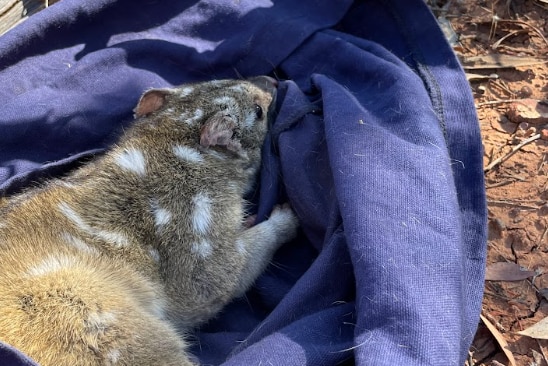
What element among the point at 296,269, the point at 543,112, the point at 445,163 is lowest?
the point at 296,269

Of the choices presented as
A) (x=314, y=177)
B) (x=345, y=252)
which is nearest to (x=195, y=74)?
(x=314, y=177)

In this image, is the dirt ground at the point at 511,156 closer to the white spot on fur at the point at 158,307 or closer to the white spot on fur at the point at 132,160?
the white spot on fur at the point at 158,307

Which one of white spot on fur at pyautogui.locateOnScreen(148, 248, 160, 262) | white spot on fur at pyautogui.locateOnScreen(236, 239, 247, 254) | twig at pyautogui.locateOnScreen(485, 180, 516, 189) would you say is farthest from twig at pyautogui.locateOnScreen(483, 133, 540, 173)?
white spot on fur at pyautogui.locateOnScreen(148, 248, 160, 262)

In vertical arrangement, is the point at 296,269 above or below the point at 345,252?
below

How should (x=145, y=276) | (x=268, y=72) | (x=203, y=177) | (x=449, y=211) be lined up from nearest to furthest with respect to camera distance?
1. (x=449, y=211)
2. (x=145, y=276)
3. (x=203, y=177)
4. (x=268, y=72)

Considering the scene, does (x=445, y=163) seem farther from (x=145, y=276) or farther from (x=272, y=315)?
(x=145, y=276)

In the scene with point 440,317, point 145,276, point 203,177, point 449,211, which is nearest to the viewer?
point 440,317

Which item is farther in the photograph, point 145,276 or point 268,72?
point 268,72

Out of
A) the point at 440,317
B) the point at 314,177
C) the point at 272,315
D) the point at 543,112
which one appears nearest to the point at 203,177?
the point at 314,177
